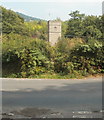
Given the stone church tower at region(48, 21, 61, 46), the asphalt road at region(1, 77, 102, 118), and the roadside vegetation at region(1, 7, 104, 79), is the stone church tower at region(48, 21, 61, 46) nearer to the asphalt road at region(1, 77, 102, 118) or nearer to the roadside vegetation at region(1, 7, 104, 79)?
the roadside vegetation at region(1, 7, 104, 79)

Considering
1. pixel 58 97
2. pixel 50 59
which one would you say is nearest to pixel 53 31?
pixel 50 59

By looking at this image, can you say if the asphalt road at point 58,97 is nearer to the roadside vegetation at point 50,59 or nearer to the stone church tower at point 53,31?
the roadside vegetation at point 50,59

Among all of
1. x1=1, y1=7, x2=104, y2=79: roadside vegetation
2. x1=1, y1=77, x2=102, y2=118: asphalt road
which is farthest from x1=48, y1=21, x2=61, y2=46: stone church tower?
x1=1, y1=77, x2=102, y2=118: asphalt road

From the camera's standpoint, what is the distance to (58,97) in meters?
7.02

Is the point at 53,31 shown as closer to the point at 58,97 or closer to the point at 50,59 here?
the point at 50,59

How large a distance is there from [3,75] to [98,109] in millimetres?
6503

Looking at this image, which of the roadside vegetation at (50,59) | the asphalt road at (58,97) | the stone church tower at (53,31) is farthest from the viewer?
the stone church tower at (53,31)

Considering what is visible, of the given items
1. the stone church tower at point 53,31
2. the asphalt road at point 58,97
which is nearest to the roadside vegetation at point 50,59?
the asphalt road at point 58,97

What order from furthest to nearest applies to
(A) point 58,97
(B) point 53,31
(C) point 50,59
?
(B) point 53,31
(C) point 50,59
(A) point 58,97

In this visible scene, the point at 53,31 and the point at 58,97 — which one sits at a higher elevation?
the point at 53,31

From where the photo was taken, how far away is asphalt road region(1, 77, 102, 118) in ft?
19.0

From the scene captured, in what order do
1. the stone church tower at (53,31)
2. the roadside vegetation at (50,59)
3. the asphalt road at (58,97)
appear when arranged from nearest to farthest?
the asphalt road at (58,97)
the roadside vegetation at (50,59)
the stone church tower at (53,31)

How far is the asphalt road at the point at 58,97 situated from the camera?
228 inches

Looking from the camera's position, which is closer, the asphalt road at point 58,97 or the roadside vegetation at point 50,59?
the asphalt road at point 58,97
